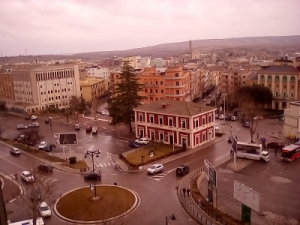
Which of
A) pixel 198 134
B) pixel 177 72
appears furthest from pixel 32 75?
pixel 198 134

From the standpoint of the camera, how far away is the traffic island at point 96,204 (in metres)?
17.5


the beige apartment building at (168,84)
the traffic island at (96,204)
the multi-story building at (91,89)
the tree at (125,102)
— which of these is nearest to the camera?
the traffic island at (96,204)

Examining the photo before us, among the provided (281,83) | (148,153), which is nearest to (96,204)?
(148,153)

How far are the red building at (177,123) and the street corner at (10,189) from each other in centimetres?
1367

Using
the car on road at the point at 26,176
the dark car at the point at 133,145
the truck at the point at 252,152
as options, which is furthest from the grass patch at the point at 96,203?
the truck at the point at 252,152

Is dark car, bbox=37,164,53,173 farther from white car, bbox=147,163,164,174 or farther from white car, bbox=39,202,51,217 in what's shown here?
white car, bbox=147,163,164,174

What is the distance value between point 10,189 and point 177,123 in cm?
1480

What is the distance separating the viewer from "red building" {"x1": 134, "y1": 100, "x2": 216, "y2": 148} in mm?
29859

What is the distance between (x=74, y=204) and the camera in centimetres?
1911

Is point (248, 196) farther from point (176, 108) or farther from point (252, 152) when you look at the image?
point (176, 108)

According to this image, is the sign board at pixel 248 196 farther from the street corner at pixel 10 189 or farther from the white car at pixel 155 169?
the street corner at pixel 10 189

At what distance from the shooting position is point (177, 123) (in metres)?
30.5

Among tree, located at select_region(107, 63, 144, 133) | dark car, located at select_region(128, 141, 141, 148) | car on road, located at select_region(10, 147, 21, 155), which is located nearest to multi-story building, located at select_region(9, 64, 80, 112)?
tree, located at select_region(107, 63, 144, 133)

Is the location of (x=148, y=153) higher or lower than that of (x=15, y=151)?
lower
